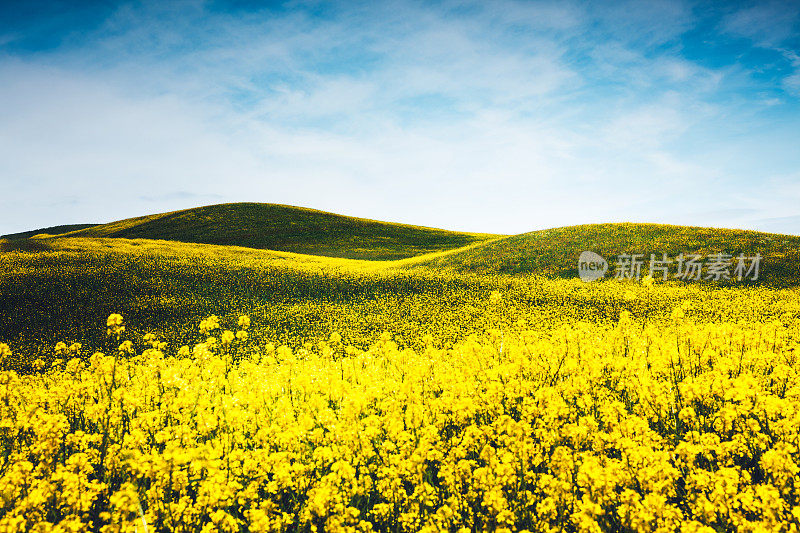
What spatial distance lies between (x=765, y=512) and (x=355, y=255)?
158ft

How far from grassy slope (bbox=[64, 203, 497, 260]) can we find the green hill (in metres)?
18.9

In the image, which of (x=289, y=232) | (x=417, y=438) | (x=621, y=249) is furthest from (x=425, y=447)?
(x=289, y=232)

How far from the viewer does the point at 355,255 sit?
50.7m

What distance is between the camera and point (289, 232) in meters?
61.9

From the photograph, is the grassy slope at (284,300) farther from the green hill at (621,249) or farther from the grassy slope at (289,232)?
the grassy slope at (289,232)

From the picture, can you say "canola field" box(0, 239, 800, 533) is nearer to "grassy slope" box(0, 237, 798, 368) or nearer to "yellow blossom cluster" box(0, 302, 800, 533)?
"yellow blossom cluster" box(0, 302, 800, 533)

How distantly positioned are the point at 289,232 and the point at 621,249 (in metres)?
46.7

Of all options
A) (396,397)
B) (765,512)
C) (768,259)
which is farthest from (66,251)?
(768,259)

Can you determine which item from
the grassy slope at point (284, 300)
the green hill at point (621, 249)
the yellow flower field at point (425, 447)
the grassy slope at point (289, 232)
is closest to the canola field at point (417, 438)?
the yellow flower field at point (425, 447)

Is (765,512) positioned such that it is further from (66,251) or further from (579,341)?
(66,251)

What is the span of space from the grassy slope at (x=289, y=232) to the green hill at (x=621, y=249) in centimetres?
1890

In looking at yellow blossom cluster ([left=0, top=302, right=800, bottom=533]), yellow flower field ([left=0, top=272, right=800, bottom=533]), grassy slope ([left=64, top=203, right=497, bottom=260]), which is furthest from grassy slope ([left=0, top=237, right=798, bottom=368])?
grassy slope ([left=64, top=203, right=497, bottom=260])

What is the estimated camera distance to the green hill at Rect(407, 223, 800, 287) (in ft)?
91.5

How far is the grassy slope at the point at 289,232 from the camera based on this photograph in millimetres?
55625
